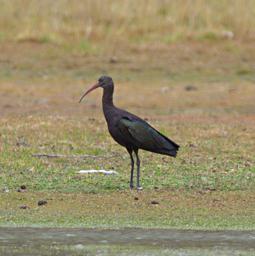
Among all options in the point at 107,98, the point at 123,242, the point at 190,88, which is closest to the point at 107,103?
the point at 107,98

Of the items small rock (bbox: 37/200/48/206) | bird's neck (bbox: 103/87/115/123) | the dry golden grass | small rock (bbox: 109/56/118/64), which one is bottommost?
small rock (bbox: 109/56/118/64)

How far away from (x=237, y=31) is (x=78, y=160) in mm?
8929

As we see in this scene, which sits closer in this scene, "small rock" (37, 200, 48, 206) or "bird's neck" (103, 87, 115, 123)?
"small rock" (37, 200, 48, 206)

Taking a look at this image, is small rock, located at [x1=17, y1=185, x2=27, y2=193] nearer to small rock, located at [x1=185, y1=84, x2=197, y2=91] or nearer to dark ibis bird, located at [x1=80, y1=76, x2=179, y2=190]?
dark ibis bird, located at [x1=80, y1=76, x2=179, y2=190]

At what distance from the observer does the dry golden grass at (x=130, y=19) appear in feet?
63.3

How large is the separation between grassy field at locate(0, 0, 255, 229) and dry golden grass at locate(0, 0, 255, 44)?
2 centimetres

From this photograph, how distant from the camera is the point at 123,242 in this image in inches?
331

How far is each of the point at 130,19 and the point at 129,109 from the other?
13.9 ft

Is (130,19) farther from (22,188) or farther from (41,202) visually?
(41,202)

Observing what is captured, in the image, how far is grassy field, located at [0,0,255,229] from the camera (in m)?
9.41

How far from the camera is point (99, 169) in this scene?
10.8 m

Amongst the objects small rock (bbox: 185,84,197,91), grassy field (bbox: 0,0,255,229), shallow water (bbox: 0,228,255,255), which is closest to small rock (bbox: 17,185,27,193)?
grassy field (bbox: 0,0,255,229)

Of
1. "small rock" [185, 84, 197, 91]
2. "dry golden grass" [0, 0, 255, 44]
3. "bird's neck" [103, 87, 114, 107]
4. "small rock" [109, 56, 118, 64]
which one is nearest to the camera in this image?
"bird's neck" [103, 87, 114, 107]

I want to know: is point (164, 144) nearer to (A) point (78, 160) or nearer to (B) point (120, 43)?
(A) point (78, 160)
